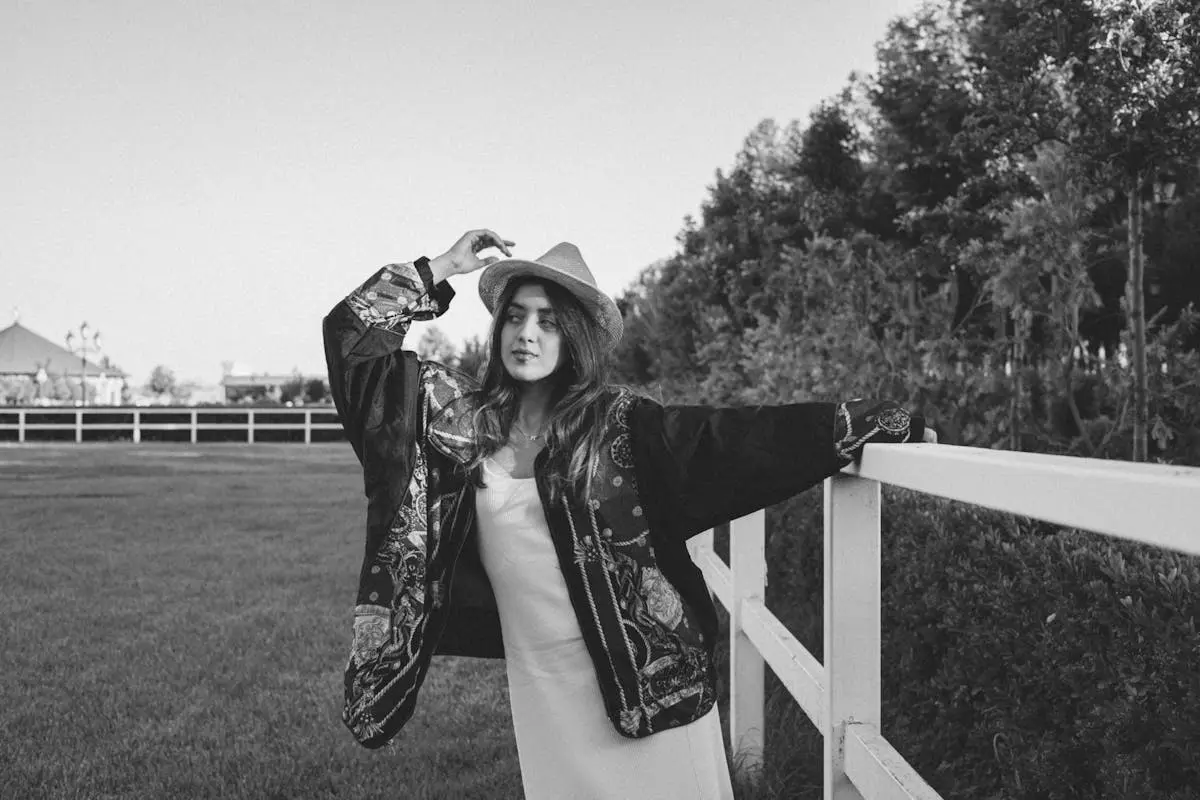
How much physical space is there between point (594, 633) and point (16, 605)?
6833mm

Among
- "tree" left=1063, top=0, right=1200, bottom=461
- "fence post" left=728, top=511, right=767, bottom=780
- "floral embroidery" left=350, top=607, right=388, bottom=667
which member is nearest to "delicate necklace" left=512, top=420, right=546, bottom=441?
"floral embroidery" left=350, top=607, right=388, bottom=667

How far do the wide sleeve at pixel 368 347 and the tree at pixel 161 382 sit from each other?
409 feet

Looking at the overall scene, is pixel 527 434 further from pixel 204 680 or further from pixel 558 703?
pixel 204 680

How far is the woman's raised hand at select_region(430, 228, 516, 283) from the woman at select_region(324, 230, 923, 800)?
40mm

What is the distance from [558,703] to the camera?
2.12 m

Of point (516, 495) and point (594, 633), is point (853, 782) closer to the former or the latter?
point (594, 633)

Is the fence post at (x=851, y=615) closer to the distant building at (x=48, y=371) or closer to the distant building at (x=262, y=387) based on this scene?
the distant building at (x=262, y=387)

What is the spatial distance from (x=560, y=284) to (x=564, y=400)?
302mm

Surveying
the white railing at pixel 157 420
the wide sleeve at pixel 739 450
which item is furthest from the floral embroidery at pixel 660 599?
the white railing at pixel 157 420

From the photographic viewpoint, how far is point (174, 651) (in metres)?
5.90

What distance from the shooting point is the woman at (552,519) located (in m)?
1.99

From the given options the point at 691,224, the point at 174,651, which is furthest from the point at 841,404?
the point at 691,224

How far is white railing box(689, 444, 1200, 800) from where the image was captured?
897 millimetres

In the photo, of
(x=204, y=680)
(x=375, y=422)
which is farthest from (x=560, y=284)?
(x=204, y=680)
